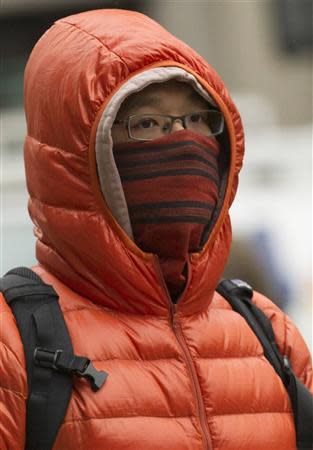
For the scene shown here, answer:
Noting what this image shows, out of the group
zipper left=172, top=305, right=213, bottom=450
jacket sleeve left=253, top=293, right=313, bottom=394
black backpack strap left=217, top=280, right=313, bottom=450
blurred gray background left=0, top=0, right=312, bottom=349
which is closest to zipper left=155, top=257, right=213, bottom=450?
zipper left=172, top=305, right=213, bottom=450

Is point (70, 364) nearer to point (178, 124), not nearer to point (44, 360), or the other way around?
point (44, 360)

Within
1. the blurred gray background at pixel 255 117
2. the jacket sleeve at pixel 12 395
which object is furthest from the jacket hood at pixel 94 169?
the blurred gray background at pixel 255 117

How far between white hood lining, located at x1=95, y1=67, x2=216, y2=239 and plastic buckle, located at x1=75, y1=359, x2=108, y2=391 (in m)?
0.49

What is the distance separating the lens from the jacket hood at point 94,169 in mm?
3432

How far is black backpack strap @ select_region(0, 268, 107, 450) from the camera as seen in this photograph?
3.08m

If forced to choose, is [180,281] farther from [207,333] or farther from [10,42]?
[10,42]

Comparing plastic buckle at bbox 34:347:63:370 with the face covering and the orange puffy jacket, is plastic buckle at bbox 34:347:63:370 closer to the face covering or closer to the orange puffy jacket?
the orange puffy jacket

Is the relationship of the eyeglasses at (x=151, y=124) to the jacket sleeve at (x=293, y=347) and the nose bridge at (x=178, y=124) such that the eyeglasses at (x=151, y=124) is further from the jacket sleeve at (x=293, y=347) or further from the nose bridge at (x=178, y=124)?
the jacket sleeve at (x=293, y=347)

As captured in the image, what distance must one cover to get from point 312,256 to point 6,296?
17.4 ft

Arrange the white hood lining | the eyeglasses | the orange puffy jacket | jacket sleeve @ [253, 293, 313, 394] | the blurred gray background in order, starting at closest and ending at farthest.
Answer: the orange puffy jacket
the white hood lining
the eyeglasses
jacket sleeve @ [253, 293, 313, 394]
the blurred gray background

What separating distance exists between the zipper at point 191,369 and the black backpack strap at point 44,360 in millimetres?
294

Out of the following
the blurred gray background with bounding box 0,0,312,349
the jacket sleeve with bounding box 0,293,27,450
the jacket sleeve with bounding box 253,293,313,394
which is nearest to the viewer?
the jacket sleeve with bounding box 0,293,27,450

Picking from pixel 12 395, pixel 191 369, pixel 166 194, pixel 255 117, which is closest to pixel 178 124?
pixel 166 194

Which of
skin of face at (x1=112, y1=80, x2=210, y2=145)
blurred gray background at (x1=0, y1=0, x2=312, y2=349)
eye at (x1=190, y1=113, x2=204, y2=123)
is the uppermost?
skin of face at (x1=112, y1=80, x2=210, y2=145)
